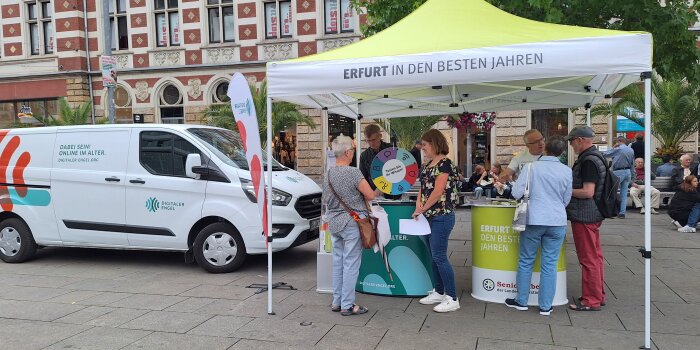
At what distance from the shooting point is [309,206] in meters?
7.28

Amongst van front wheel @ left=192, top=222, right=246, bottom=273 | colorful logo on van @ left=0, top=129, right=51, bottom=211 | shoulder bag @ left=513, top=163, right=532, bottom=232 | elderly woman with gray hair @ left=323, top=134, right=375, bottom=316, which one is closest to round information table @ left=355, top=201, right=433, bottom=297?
elderly woman with gray hair @ left=323, top=134, right=375, bottom=316

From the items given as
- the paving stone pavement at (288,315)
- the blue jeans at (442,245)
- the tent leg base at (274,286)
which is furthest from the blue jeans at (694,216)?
the tent leg base at (274,286)

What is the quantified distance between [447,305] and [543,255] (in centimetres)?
103

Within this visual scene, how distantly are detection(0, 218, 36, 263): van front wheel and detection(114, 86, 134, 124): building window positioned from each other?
1747 centimetres

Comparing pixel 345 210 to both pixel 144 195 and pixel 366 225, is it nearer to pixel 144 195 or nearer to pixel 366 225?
pixel 366 225

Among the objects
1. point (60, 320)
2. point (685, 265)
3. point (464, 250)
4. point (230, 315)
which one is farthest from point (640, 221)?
point (60, 320)

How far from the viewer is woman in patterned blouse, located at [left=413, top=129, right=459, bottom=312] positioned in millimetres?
5105

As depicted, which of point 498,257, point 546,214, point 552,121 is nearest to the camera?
point 546,214

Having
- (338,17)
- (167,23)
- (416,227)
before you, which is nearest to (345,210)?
(416,227)

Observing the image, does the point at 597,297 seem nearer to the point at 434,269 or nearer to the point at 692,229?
the point at 434,269

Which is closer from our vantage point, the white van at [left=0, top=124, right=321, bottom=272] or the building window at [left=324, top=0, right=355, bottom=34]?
the white van at [left=0, top=124, right=321, bottom=272]

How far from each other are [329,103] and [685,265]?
5222 millimetres

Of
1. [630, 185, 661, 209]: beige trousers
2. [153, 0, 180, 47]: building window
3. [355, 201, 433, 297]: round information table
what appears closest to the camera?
[355, 201, 433, 297]: round information table

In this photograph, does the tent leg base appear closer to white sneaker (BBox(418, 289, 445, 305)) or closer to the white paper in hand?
white sneaker (BBox(418, 289, 445, 305))
